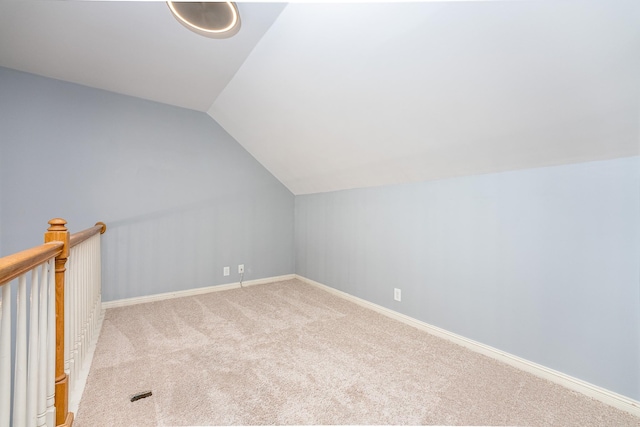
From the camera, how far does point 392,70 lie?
5.66 ft

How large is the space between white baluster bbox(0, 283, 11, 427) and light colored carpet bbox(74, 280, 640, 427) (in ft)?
2.46

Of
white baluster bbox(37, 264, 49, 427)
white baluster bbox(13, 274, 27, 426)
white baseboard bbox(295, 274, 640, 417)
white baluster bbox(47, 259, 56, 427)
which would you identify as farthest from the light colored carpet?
white baluster bbox(13, 274, 27, 426)

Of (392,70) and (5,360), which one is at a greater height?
(392,70)

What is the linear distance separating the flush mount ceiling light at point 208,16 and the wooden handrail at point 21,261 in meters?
1.41

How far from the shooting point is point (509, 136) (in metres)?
1.72

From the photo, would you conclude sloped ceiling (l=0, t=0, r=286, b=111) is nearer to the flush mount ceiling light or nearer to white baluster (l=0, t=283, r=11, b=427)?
the flush mount ceiling light

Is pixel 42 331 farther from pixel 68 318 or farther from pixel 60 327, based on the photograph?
pixel 68 318

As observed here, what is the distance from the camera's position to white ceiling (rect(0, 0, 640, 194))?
4.08ft

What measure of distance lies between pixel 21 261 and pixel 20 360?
0.33 m

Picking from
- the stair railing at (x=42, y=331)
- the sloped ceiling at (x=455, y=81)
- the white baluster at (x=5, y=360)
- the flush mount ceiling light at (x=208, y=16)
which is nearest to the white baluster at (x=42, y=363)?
the stair railing at (x=42, y=331)

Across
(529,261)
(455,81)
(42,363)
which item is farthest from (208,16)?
(529,261)

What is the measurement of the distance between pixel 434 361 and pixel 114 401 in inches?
74.6

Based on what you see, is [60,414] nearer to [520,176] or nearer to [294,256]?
[520,176]

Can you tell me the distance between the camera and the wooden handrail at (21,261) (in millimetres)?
751
